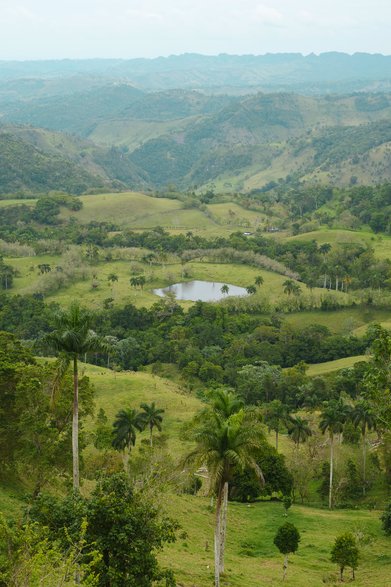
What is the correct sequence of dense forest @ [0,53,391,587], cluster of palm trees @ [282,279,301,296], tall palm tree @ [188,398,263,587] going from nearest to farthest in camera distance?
dense forest @ [0,53,391,587] → tall palm tree @ [188,398,263,587] → cluster of palm trees @ [282,279,301,296]

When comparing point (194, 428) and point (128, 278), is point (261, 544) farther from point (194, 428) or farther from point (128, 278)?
point (128, 278)

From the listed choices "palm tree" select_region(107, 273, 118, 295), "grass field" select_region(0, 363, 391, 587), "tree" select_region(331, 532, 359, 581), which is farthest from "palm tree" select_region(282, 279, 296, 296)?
"tree" select_region(331, 532, 359, 581)

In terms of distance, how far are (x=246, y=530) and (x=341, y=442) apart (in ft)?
96.0

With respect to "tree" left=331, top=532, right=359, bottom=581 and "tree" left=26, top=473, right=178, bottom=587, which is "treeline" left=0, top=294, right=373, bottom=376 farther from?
"tree" left=26, top=473, right=178, bottom=587

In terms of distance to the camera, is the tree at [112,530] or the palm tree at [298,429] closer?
the tree at [112,530]

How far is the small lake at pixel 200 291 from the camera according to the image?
543ft

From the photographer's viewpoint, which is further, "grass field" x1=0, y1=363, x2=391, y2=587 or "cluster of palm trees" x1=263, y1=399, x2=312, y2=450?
"cluster of palm trees" x1=263, y1=399, x2=312, y2=450

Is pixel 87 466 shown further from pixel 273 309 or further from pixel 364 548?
pixel 273 309

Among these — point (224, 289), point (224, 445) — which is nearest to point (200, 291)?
point (224, 289)

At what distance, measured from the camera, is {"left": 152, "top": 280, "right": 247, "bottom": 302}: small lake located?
6521 inches

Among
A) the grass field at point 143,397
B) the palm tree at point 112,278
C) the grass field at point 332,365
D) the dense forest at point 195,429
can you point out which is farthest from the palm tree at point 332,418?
the palm tree at point 112,278

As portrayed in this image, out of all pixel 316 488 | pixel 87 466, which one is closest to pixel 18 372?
pixel 87 466

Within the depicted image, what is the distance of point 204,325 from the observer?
134 m

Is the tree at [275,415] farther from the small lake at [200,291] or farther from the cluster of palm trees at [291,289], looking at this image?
the small lake at [200,291]
